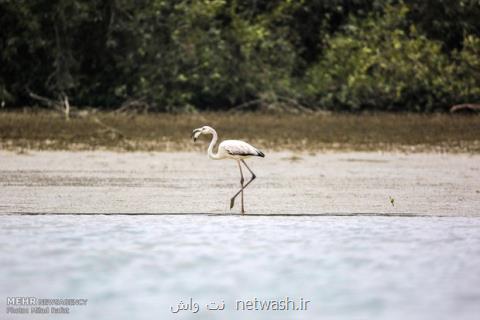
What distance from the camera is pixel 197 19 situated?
24797mm

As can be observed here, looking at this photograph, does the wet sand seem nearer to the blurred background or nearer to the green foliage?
the blurred background

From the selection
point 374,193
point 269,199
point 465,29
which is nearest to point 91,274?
point 269,199

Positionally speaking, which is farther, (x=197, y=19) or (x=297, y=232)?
(x=197, y=19)

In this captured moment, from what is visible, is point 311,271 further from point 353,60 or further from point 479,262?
point 353,60

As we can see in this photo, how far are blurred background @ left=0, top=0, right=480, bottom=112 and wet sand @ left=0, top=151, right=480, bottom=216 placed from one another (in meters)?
8.35

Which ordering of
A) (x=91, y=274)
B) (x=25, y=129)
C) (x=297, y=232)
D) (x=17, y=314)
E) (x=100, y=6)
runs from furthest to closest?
1. (x=100, y=6)
2. (x=25, y=129)
3. (x=297, y=232)
4. (x=91, y=274)
5. (x=17, y=314)

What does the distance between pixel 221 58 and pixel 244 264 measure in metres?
17.2

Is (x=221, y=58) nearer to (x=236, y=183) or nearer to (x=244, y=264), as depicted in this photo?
(x=236, y=183)

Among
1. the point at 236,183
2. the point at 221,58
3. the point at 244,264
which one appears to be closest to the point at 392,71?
the point at 221,58

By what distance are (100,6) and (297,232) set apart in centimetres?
1522

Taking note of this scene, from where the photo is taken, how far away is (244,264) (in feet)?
26.5

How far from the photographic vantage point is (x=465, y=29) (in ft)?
83.3

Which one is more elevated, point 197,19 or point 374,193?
point 197,19

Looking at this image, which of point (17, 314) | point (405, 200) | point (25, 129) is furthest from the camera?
point (25, 129)
